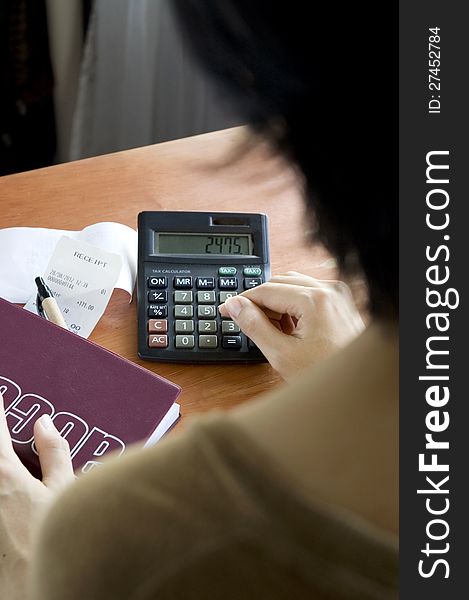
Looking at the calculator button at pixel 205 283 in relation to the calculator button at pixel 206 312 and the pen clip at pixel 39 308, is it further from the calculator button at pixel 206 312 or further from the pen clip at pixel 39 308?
the pen clip at pixel 39 308

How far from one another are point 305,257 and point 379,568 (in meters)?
0.63

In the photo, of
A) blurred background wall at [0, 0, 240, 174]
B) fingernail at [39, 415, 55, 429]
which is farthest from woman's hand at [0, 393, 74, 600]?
blurred background wall at [0, 0, 240, 174]

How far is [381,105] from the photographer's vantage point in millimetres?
432

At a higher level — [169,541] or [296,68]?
[296,68]

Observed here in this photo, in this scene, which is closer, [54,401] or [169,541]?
[169,541]

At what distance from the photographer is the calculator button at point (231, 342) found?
37.3 inches

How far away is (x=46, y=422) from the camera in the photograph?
0.83 metres

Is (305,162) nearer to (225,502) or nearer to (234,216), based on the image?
(225,502)

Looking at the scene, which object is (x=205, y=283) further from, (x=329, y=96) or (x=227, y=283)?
(x=329, y=96)

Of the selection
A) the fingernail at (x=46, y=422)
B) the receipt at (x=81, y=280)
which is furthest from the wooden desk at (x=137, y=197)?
the fingernail at (x=46, y=422)

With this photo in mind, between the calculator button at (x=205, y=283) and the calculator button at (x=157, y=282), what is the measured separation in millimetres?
33

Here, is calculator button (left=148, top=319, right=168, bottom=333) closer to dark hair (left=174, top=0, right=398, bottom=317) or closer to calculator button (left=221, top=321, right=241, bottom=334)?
calculator button (left=221, top=321, right=241, bottom=334)

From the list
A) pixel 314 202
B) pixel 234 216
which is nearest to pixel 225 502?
pixel 314 202

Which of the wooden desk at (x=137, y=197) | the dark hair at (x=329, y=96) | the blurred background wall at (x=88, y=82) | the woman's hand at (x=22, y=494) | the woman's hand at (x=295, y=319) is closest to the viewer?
the dark hair at (x=329, y=96)
